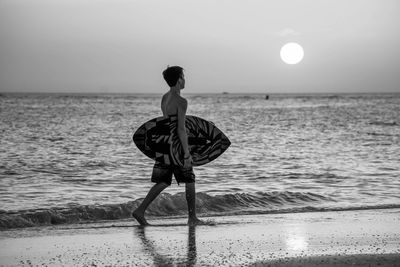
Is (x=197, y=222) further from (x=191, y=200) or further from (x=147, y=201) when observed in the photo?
(x=147, y=201)

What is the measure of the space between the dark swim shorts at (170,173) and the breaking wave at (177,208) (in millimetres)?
1522

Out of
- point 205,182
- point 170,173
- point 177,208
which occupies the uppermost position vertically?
point 170,173

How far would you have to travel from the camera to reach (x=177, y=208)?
387 inches

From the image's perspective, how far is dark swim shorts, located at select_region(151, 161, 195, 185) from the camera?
7.90m

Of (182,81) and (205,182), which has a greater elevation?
(182,81)

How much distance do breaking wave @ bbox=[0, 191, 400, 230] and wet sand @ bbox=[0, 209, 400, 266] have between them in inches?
26.7

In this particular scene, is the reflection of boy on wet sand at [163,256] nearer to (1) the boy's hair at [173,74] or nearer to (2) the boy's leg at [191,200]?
(2) the boy's leg at [191,200]

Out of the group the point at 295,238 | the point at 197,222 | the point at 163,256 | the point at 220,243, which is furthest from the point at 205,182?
the point at 163,256

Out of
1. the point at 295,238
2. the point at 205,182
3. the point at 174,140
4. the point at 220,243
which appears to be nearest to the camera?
the point at 220,243

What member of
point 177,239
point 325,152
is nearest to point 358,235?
point 177,239

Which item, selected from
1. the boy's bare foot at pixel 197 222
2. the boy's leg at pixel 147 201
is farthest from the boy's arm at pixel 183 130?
the boy's bare foot at pixel 197 222

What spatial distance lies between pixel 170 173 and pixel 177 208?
197 cm

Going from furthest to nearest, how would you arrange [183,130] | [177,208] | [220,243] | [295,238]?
[177,208] < [183,130] < [295,238] < [220,243]

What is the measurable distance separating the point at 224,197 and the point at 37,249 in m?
4.27
